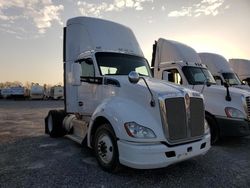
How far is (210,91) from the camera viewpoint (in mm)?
8148

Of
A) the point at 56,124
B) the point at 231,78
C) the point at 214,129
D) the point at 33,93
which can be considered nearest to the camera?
the point at 214,129

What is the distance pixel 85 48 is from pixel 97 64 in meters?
1.19

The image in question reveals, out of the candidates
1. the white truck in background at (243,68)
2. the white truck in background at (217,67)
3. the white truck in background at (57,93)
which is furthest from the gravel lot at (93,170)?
the white truck in background at (57,93)

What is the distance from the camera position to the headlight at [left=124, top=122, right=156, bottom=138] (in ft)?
15.5

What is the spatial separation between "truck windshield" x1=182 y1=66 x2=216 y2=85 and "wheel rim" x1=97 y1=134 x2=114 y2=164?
437cm

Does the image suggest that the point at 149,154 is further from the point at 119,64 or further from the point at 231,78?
the point at 231,78

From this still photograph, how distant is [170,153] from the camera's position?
187 inches

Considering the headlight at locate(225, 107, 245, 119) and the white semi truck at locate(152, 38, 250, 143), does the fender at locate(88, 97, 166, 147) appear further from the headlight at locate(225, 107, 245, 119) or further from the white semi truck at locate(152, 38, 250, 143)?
the headlight at locate(225, 107, 245, 119)

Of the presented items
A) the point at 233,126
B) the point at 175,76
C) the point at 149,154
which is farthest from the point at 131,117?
the point at 175,76

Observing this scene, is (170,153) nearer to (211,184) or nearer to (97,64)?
(211,184)

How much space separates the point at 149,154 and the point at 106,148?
1136mm

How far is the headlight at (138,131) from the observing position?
471cm

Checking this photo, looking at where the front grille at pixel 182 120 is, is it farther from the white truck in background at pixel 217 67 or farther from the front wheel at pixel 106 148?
the white truck in background at pixel 217 67

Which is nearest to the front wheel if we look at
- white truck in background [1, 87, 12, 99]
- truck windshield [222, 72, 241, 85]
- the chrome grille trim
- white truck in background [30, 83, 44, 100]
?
the chrome grille trim
